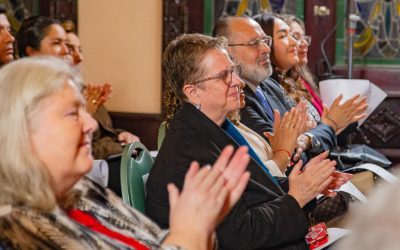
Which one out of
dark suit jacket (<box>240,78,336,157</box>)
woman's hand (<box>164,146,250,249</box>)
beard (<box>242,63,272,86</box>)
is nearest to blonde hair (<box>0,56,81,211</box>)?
woman's hand (<box>164,146,250,249</box>)

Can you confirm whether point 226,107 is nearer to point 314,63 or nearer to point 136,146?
point 136,146

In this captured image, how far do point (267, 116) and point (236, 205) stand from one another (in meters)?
1.00

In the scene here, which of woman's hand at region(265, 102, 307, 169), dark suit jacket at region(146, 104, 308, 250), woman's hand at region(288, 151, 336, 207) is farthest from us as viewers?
woman's hand at region(265, 102, 307, 169)

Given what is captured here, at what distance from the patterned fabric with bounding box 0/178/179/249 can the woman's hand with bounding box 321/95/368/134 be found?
159 centimetres

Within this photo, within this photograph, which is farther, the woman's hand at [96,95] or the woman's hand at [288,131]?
the woman's hand at [96,95]

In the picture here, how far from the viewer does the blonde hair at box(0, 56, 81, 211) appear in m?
1.27

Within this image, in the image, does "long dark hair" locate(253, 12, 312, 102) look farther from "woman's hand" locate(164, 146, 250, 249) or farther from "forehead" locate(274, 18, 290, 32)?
"woman's hand" locate(164, 146, 250, 249)

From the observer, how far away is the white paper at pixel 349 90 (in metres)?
3.61

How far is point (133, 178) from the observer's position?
6.45ft

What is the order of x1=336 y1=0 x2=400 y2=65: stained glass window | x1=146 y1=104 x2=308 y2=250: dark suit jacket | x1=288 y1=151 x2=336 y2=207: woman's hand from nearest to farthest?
→ 1. x1=146 y1=104 x2=308 y2=250: dark suit jacket
2. x1=288 y1=151 x2=336 y2=207: woman's hand
3. x1=336 y1=0 x2=400 y2=65: stained glass window

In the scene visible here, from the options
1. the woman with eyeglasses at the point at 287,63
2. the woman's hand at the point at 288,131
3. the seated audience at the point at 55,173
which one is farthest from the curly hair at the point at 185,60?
the woman with eyeglasses at the point at 287,63

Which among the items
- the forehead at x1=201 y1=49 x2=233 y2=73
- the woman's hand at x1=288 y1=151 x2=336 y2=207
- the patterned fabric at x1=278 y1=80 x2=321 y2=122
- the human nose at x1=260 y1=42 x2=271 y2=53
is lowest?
the patterned fabric at x1=278 y1=80 x2=321 y2=122

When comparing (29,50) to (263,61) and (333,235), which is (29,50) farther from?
(333,235)

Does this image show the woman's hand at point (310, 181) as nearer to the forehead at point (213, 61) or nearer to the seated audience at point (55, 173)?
the forehead at point (213, 61)
